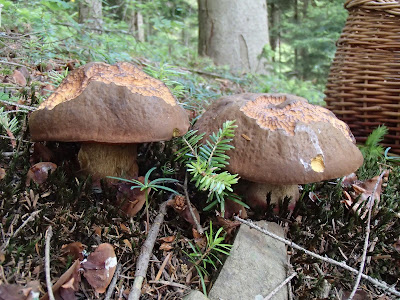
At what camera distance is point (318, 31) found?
32.0ft

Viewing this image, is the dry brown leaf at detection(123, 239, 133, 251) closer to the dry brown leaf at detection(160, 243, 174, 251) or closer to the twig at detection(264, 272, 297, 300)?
the dry brown leaf at detection(160, 243, 174, 251)

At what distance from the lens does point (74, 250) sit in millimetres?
1363

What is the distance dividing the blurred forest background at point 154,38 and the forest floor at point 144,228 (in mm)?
939

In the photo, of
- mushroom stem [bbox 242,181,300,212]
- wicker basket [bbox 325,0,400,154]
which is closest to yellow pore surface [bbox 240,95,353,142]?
mushroom stem [bbox 242,181,300,212]

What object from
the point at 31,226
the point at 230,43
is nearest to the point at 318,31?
the point at 230,43

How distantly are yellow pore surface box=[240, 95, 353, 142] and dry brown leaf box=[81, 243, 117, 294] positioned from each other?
98cm

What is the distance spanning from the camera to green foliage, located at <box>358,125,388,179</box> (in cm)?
249

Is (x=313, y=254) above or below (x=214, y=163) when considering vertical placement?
below

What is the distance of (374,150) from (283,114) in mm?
1394

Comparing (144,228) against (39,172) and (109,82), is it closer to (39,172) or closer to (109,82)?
(39,172)

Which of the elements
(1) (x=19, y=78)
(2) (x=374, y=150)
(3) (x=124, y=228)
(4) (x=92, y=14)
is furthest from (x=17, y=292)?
(4) (x=92, y=14)

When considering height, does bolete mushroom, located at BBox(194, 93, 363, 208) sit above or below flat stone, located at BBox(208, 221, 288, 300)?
above

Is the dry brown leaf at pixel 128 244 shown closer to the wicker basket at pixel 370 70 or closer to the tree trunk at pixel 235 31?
the wicker basket at pixel 370 70

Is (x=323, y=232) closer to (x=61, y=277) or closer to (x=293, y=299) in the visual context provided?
(x=293, y=299)
